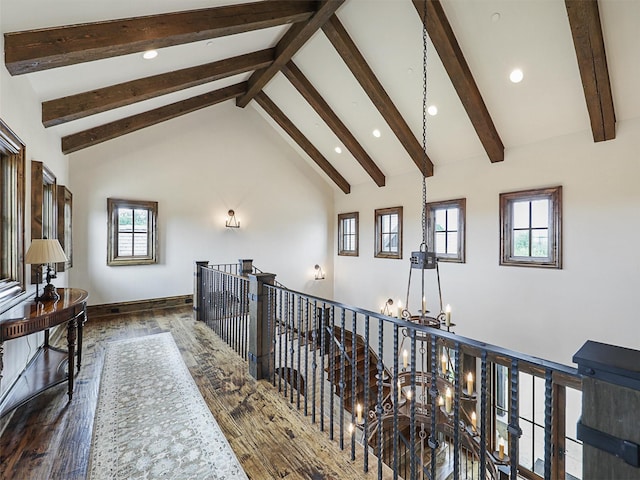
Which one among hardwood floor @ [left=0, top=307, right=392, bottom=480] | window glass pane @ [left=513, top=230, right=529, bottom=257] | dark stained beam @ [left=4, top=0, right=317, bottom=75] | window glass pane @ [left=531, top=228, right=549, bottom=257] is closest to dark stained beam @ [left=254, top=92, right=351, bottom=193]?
dark stained beam @ [left=4, top=0, right=317, bottom=75]

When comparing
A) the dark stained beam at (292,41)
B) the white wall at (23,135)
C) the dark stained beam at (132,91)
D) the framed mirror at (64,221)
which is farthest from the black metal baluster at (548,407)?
the framed mirror at (64,221)

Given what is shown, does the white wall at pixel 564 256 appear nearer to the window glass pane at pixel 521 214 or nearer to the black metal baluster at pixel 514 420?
the window glass pane at pixel 521 214

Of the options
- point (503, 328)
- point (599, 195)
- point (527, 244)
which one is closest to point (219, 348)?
point (503, 328)

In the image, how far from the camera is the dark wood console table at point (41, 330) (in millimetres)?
2162

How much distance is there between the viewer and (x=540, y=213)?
4766 millimetres

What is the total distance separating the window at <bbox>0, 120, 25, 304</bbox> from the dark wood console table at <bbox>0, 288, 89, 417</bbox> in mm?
291

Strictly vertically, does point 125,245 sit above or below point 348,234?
below

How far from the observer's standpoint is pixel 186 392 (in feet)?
9.52

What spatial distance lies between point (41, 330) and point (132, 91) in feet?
10.1

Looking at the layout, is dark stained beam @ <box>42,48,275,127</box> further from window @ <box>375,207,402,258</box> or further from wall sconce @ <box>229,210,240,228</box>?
window @ <box>375,207,402,258</box>

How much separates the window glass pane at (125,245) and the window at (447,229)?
5.85 meters

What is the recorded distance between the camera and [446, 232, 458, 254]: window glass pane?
591 cm

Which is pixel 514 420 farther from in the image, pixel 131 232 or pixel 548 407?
pixel 131 232

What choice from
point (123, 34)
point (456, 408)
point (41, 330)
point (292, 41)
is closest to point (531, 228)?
point (456, 408)
